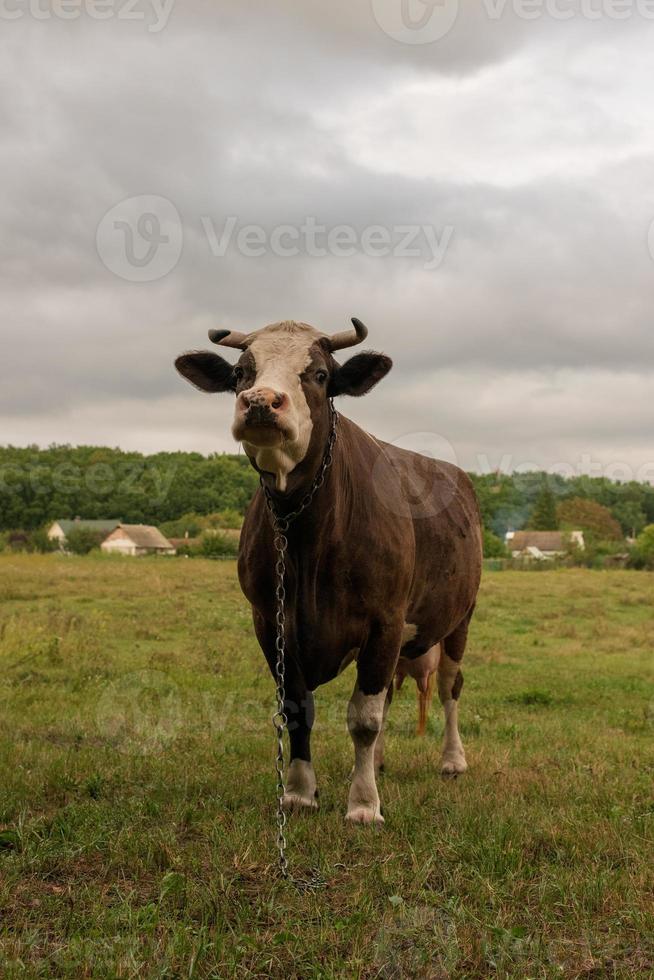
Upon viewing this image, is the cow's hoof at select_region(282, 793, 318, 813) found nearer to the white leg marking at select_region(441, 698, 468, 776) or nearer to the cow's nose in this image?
the white leg marking at select_region(441, 698, 468, 776)

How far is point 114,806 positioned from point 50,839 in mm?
720

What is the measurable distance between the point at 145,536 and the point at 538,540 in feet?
120

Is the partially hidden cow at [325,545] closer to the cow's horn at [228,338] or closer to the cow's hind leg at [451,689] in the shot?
the cow's horn at [228,338]

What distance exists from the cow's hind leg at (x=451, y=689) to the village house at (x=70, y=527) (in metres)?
55.2

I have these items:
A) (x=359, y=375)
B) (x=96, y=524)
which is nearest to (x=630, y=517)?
(x=96, y=524)

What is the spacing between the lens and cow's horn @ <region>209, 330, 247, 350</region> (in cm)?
547

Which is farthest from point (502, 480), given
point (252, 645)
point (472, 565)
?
point (472, 565)

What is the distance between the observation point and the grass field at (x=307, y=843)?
141 inches

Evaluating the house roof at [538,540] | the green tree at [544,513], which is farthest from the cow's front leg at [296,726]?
the green tree at [544,513]

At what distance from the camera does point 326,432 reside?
5301 mm

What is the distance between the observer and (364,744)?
18.6 feet

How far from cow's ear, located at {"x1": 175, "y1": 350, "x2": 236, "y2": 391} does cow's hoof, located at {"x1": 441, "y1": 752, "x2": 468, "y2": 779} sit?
11.7ft

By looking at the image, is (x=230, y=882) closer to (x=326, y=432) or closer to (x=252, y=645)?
(x=326, y=432)

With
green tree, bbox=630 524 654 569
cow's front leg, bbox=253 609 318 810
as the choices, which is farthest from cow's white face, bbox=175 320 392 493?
green tree, bbox=630 524 654 569
